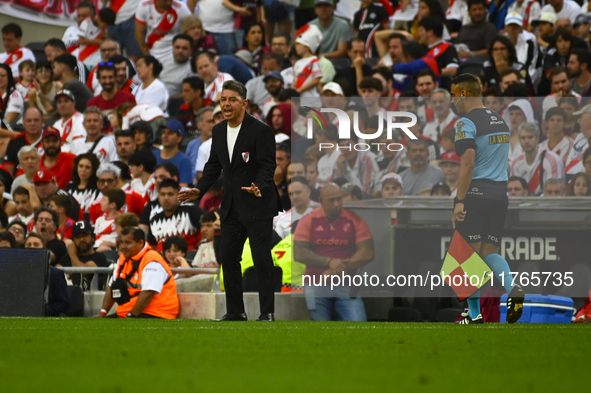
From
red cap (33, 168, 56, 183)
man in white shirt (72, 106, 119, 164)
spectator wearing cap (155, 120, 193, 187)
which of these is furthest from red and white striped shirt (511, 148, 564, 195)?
red cap (33, 168, 56, 183)

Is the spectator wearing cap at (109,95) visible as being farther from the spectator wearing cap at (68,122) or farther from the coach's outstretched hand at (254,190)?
the coach's outstretched hand at (254,190)

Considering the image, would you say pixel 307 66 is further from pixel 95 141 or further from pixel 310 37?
pixel 95 141

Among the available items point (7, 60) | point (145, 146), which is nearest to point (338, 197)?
point (145, 146)

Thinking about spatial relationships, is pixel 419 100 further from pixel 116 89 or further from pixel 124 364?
pixel 116 89

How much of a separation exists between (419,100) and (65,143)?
273 inches

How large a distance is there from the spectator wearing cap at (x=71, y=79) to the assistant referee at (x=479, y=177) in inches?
351

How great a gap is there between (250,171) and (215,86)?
691 centimetres

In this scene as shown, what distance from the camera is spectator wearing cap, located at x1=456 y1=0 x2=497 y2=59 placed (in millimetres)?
14156

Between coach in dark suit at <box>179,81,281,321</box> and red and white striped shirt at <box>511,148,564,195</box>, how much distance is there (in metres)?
2.75

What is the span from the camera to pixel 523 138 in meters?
8.91

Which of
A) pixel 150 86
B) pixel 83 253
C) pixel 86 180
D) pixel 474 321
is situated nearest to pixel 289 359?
pixel 474 321

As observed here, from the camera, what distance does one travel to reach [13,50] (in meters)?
16.8

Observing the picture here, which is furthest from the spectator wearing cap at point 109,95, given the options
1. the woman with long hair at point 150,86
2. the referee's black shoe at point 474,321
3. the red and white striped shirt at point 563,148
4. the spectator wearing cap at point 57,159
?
the referee's black shoe at point 474,321

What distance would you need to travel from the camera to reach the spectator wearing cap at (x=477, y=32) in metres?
14.2
